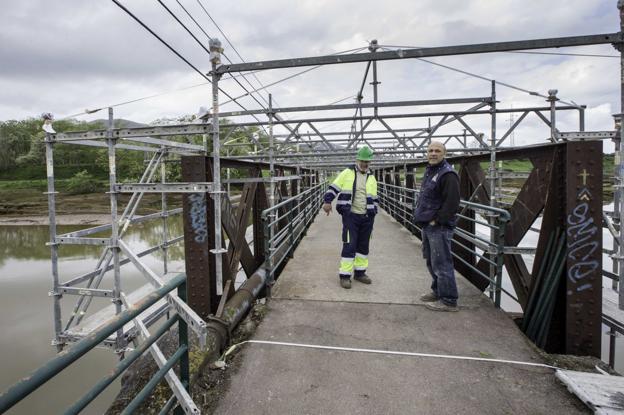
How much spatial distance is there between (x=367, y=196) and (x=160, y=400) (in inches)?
120

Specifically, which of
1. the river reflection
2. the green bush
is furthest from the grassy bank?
the river reflection

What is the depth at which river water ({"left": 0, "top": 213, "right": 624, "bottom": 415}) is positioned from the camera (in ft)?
18.8

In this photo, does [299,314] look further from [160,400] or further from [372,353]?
[160,400]

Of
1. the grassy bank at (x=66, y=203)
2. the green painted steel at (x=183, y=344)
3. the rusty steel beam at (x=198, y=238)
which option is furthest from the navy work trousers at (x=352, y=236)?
the grassy bank at (x=66, y=203)

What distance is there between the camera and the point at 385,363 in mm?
2617

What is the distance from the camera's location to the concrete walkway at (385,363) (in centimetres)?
217

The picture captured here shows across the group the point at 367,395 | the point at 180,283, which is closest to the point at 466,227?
the point at 367,395

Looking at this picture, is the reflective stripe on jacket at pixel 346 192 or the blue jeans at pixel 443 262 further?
the reflective stripe on jacket at pixel 346 192

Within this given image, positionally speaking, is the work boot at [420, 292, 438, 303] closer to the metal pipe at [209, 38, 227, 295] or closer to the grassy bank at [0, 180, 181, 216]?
the metal pipe at [209, 38, 227, 295]

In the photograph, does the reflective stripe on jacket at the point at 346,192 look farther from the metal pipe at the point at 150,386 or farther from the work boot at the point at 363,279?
the metal pipe at the point at 150,386

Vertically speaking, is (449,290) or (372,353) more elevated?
(449,290)

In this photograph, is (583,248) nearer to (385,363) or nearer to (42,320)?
(385,363)

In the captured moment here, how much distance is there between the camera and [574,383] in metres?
2.22

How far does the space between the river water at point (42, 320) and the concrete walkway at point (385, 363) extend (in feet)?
14.6
